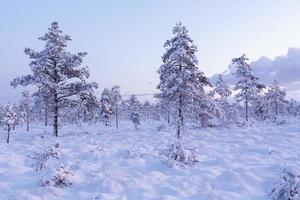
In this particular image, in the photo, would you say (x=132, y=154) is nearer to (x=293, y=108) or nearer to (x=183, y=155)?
(x=183, y=155)

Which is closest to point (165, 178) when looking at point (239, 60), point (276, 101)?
point (239, 60)

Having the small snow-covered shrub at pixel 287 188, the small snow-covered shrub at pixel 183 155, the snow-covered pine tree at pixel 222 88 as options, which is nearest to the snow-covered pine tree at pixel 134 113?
the snow-covered pine tree at pixel 222 88

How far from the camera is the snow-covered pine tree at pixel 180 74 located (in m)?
28.4

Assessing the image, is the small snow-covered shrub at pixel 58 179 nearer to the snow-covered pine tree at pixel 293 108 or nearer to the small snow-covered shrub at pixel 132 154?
the small snow-covered shrub at pixel 132 154

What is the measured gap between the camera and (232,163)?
39.5 feet

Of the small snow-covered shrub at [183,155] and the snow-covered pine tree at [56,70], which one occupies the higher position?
the snow-covered pine tree at [56,70]

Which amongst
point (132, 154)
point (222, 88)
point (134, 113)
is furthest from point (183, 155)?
point (222, 88)

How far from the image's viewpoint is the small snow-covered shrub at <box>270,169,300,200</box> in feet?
27.0

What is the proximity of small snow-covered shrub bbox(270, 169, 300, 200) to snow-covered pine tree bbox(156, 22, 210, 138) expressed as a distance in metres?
19.1

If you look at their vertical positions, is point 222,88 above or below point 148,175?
above

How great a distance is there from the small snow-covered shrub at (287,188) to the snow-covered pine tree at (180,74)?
19102 millimetres

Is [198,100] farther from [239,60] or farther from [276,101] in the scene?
[276,101]

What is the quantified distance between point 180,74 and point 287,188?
67.6 ft

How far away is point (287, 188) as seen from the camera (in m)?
8.41
